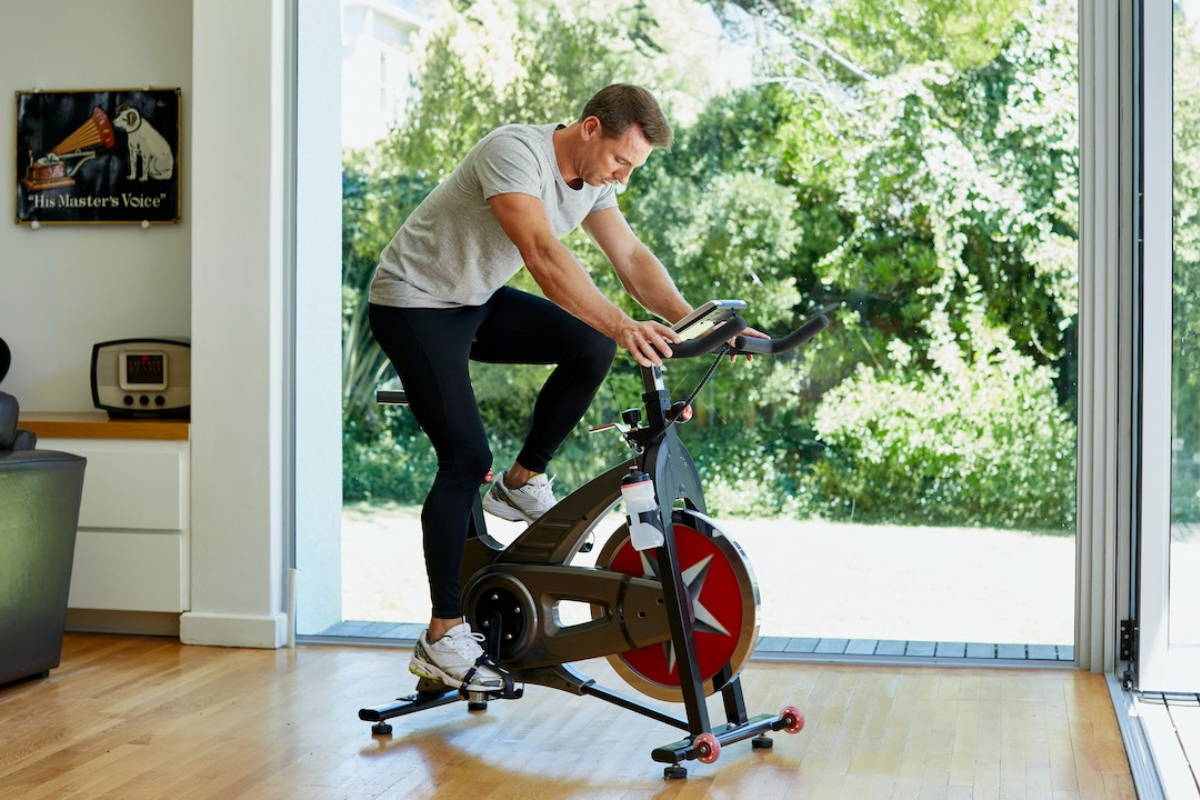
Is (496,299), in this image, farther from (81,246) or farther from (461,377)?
(81,246)

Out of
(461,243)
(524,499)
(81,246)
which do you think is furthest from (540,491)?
(81,246)

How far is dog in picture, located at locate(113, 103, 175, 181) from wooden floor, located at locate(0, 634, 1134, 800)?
1.42 metres

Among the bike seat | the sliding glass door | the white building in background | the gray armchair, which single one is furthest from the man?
the white building in background

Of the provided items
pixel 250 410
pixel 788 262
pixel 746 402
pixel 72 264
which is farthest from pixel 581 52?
A: pixel 72 264

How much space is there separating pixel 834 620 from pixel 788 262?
3.26 feet

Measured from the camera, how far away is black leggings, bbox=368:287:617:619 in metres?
2.99

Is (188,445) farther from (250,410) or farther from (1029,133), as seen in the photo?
(1029,133)

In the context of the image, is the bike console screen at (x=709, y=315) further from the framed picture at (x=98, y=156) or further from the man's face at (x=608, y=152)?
the framed picture at (x=98, y=156)

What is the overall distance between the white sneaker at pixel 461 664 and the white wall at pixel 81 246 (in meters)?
1.73

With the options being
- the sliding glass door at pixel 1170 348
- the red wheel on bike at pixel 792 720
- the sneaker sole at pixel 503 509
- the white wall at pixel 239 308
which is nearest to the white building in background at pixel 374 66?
the white wall at pixel 239 308

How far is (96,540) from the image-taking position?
4125 millimetres

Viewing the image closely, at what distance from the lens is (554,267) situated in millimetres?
2754

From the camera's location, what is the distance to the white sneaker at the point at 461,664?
297cm

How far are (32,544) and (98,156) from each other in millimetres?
1385
